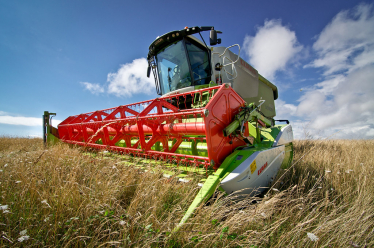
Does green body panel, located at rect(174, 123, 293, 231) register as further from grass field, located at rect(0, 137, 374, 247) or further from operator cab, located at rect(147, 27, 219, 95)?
operator cab, located at rect(147, 27, 219, 95)

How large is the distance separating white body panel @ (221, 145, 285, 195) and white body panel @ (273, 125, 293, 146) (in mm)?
360

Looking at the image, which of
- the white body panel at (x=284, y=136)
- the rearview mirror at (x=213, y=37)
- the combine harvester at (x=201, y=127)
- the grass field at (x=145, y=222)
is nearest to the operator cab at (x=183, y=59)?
the combine harvester at (x=201, y=127)

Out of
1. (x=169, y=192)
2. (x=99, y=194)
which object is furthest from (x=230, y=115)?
(x=99, y=194)

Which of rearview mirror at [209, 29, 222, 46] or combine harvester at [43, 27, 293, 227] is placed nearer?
combine harvester at [43, 27, 293, 227]

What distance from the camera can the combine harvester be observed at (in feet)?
7.17

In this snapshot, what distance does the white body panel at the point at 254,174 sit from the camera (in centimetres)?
199

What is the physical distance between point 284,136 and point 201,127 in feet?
7.44

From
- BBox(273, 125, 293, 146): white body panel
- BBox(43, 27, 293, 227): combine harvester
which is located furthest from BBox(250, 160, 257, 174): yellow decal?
BBox(273, 125, 293, 146): white body panel

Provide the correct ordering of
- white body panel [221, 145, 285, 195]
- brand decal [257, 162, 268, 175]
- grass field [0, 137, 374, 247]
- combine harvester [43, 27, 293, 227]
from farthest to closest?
brand decal [257, 162, 268, 175], combine harvester [43, 27, 293, 227], white body panel [221, 145, 285, 195], grass field [0, 137, 374, 247]

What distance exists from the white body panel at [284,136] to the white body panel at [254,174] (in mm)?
360

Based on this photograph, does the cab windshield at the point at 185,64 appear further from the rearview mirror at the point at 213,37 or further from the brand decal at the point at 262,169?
the brand decal at the point at 262,169

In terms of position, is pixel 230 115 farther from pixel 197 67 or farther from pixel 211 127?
pixel 197 67

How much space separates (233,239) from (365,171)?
11.0 ft

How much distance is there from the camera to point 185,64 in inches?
180
